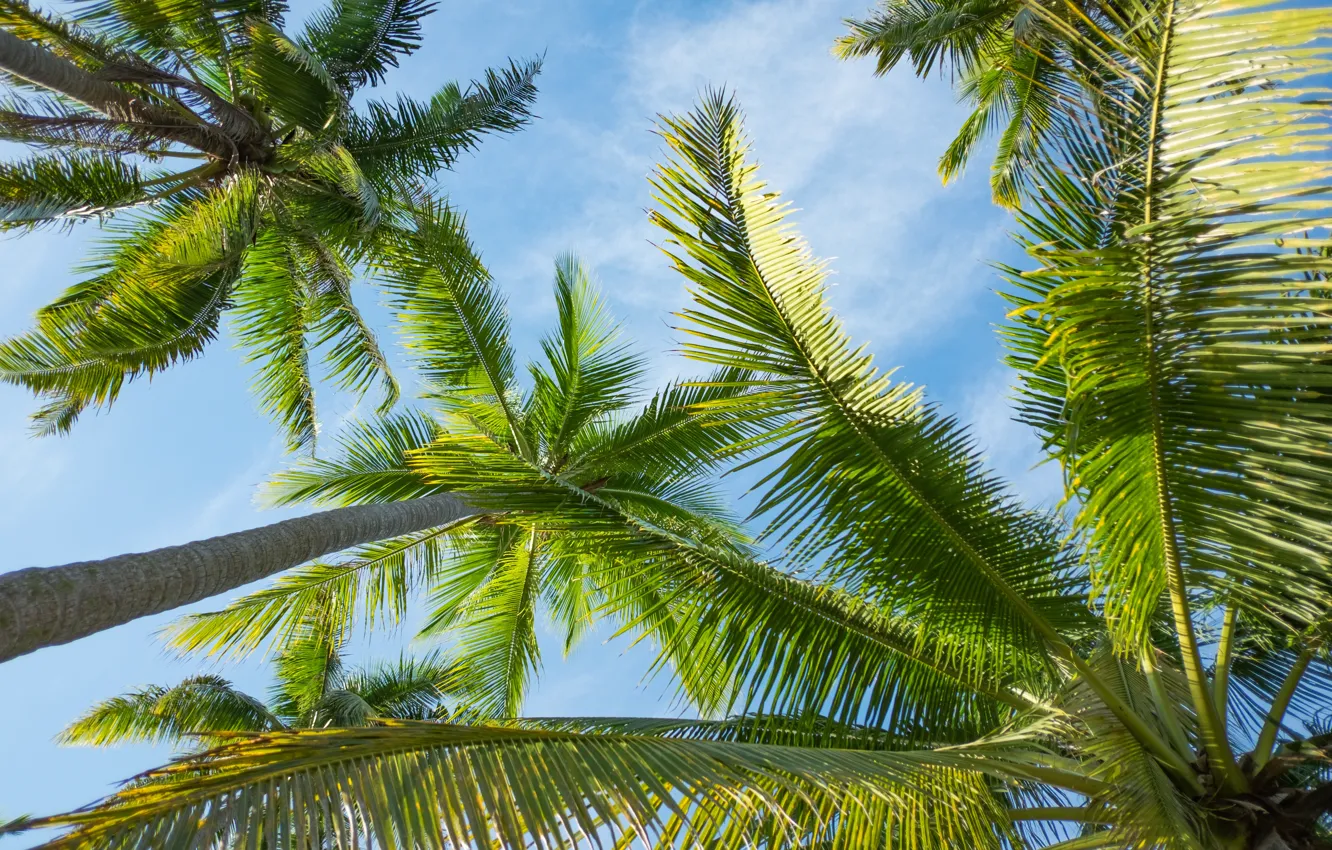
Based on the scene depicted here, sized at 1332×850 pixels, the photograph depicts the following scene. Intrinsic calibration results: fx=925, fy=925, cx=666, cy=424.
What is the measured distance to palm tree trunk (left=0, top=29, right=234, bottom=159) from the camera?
19.9 feet

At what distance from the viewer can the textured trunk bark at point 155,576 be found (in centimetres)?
367

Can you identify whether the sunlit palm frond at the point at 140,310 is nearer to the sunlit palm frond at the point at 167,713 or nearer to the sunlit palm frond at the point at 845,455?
the sunlit palm frond at the point at 167,713

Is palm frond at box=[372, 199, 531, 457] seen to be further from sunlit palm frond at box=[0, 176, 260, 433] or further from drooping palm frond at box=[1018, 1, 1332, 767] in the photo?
drooping palm frond at box=[1018, 1, 1332, 767]

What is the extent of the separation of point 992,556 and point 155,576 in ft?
12.5

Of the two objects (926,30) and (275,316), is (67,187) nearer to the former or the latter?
(275,316)

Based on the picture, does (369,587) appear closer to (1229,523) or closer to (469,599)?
(469,599)

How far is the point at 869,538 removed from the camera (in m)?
3.76

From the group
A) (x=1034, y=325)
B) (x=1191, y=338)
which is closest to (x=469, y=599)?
(x=1034, y=325)

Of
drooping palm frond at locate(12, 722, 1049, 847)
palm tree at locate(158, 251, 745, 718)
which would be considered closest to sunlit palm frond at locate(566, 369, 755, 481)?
palm tree at locate(158, 251, 745, 718)

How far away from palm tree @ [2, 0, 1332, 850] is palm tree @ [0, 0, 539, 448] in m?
4.91

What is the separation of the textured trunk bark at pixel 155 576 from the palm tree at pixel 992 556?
1.38 m

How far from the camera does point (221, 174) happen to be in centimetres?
947

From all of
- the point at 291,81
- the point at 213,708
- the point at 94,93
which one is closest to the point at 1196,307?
the point at 94,93

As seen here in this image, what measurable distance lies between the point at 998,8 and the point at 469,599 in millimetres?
9827
